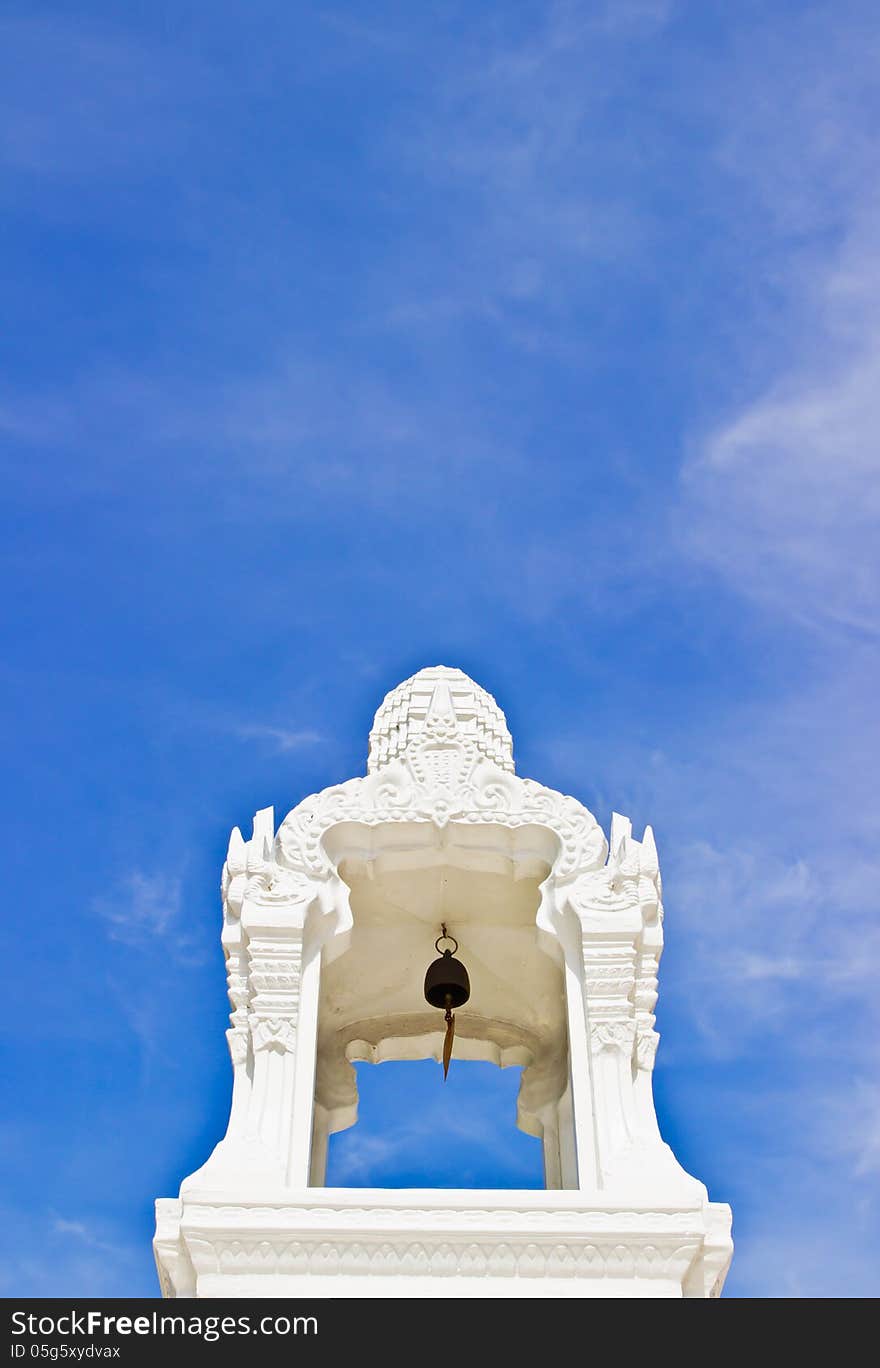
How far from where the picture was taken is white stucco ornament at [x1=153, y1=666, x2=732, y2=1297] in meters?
8.66

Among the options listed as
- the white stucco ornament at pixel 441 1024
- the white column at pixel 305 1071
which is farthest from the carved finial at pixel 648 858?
the white column at pixel 305 1071

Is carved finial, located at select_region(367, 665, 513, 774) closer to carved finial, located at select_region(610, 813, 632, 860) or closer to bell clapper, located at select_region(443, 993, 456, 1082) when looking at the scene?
carved finial, located at select_region(610, 813, 632, 860)

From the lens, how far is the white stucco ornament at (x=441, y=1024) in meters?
8.66

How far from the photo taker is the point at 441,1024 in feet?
41.4

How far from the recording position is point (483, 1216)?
879cm

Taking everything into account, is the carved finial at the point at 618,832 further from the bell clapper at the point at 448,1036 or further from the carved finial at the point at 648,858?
the bell clapper at the point at 448,1036

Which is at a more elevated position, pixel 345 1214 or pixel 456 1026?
pixel 456 1026

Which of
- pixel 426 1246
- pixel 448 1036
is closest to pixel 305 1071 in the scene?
pixel 426 1246

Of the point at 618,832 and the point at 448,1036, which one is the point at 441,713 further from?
the point at 448,1036
